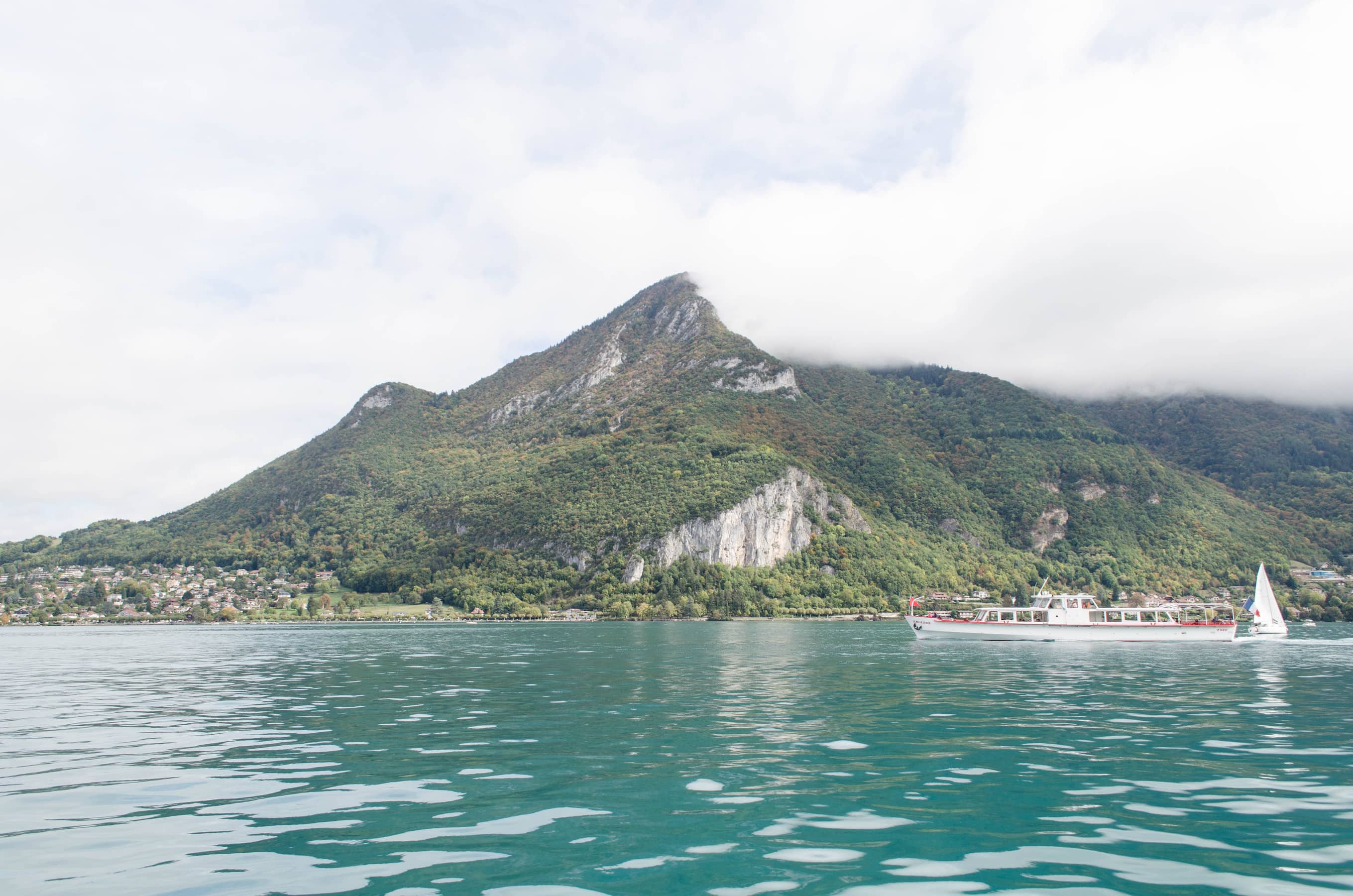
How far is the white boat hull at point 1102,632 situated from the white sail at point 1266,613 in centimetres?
299

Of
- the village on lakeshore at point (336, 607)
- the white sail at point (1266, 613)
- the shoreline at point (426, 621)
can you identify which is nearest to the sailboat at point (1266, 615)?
the white sail at point (1266, 613)

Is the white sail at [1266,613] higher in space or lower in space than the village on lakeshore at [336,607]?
higher

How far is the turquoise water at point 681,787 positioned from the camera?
967cm

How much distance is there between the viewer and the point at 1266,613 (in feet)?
257

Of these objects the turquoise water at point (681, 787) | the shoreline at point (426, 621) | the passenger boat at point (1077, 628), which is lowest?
the shoreline at point (426, 621)

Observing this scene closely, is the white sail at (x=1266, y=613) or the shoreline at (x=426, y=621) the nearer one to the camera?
the white sail at (x=1266, y=613)

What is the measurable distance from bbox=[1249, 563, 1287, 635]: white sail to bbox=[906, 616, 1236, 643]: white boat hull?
9.82 ft

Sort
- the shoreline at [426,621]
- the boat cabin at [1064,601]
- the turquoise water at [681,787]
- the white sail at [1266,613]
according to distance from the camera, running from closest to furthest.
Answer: the turquoise water at [681,787] → the white sail at [1266,613] → the boat cabin at [1064,601] → the shoreline at [426,621]

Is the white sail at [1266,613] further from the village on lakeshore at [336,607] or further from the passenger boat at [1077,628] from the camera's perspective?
the village on lakeshore at [336,607]

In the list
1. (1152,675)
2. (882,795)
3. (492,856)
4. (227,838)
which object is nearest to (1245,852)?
(882,795)

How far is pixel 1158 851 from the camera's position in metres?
10.4

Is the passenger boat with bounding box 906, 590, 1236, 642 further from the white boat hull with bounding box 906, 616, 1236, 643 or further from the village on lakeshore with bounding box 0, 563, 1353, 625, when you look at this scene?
the village on lakeshore with bounding box 0, 563, 1353, 625

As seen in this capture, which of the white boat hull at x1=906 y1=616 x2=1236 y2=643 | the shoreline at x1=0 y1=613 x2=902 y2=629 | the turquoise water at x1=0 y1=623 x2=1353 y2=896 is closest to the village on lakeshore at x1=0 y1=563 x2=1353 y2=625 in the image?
the shoreline at x1=0 y1=613 x2=902 y2=629

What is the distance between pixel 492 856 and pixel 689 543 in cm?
18459
